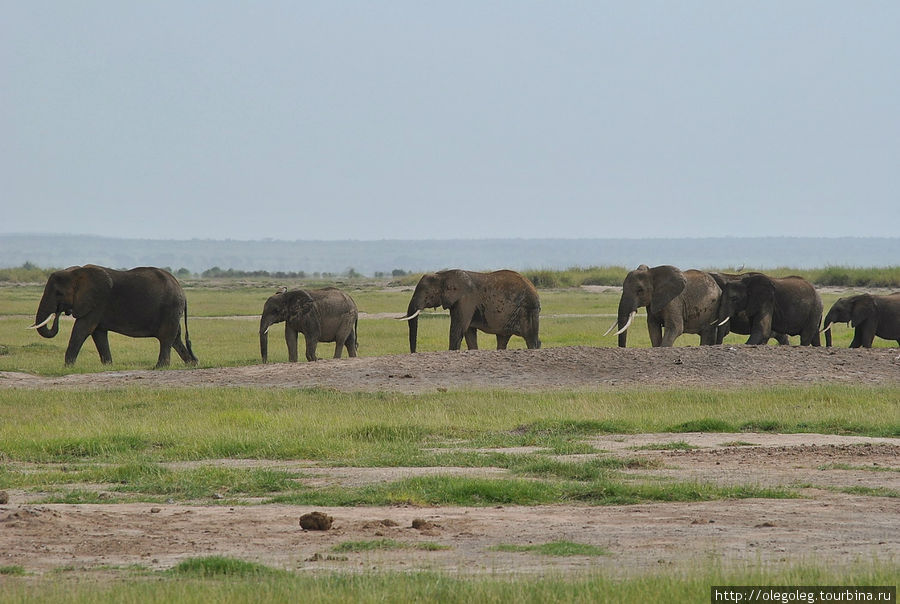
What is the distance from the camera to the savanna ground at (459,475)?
28.0ft

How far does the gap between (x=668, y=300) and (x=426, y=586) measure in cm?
1943

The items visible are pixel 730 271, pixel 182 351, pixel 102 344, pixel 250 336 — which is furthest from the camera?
pixel 730 271

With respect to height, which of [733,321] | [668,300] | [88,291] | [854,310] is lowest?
[733,321]

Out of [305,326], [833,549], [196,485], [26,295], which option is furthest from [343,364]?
[26,295]

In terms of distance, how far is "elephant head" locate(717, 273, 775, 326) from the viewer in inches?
1100

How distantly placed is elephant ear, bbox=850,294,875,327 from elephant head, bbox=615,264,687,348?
4.52 metres

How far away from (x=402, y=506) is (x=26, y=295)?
194ft

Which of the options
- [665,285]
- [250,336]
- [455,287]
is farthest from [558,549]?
[250,336]

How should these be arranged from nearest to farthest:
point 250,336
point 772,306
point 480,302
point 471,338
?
point 480,302 → point 471,338 → point 772,306 → point 250,336

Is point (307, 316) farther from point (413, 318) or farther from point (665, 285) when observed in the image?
point (665, 285)

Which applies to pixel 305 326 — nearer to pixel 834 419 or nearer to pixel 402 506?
pixel 834 419

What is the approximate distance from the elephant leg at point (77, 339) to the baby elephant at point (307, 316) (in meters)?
3.33

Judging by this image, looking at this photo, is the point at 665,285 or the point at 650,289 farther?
the point at 650,289

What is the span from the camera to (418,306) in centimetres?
2664
